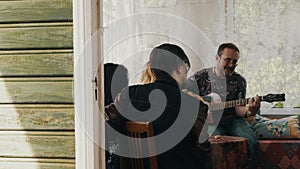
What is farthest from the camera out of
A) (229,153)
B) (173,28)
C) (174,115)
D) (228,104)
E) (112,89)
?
(173,28)

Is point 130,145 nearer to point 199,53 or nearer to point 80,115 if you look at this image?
point 80,115

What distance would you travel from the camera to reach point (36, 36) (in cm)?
221

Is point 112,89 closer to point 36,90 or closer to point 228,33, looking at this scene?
point 36,90

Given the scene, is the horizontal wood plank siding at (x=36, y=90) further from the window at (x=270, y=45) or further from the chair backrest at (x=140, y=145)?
the window at (x=270, y=45)

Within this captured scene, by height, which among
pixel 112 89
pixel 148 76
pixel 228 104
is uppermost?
pixel 148 76

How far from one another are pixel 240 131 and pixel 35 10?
8.37ft

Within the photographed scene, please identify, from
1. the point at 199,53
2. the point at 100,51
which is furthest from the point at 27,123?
the point at 199,53

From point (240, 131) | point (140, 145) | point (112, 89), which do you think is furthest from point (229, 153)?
point (112, 89)

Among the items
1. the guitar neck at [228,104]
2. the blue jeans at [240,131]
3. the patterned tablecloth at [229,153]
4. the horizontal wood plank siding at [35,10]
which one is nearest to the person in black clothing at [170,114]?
the patterned tablecloth at [229,153]

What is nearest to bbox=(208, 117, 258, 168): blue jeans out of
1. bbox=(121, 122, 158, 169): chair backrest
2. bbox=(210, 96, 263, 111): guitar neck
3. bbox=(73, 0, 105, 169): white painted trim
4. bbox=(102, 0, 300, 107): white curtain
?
bbox=(210, 96, 263, 111): guitar neck

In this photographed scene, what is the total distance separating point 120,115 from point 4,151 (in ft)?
3.22

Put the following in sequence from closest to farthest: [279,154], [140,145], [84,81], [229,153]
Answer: [84,81], [140,145], [229,153], [279,154]

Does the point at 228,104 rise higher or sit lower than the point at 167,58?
lower

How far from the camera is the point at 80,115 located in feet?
7.12
